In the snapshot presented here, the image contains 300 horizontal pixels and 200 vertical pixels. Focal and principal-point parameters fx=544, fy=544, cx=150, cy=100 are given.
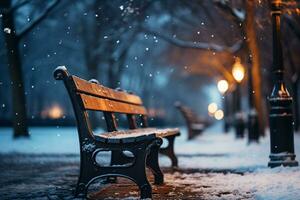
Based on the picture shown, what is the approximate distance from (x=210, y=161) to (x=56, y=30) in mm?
29914

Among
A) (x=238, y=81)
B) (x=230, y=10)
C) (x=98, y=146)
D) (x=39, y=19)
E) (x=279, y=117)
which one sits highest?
(x=39, y=19)

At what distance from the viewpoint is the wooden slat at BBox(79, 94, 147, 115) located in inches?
246

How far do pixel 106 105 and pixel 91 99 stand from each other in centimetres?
86

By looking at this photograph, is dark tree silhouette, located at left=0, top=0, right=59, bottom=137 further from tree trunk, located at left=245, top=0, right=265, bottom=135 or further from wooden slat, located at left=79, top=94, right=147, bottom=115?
wooden slat, located at left=79, top=94, right=147, bottom=115

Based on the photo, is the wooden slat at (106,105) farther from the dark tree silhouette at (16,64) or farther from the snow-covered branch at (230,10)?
the dark tree silhouette at (16,64)

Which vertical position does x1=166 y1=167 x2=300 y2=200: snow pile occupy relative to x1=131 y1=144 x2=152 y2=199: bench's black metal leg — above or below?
below

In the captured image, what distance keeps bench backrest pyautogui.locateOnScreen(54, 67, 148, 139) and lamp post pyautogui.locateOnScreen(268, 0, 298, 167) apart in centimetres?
243

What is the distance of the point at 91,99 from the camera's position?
6.55 m

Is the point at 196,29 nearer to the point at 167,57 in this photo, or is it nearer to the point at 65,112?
the point at 167,57

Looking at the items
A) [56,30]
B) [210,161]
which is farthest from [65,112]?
[210,161]

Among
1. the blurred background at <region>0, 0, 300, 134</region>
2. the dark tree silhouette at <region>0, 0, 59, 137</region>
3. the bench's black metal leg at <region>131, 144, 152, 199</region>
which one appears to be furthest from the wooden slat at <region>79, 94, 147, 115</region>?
the dark tree silhouette at <region>0, 0, 59, 137</region>

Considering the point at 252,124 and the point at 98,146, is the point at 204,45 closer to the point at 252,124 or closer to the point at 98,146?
the point at 252,124

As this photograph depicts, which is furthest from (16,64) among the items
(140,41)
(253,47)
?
(140,41)

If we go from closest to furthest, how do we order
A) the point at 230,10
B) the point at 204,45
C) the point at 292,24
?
1. the point at 230,10
2. the point at 292,24
3. the point at 204,45
